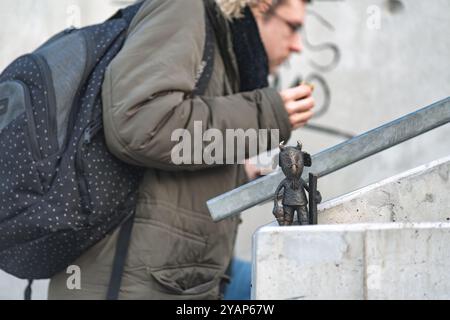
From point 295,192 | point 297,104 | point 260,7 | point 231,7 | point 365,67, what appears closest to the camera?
point 295,192

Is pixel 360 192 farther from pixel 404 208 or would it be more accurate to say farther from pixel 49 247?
pixel 49 247

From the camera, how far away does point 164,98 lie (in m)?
2.68

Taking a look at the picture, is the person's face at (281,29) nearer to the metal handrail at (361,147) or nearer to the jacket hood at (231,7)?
the jacket hood at (231,7)

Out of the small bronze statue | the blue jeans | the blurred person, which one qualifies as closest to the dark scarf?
the blurred person

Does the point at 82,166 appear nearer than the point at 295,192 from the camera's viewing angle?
No

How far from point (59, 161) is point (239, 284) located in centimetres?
178

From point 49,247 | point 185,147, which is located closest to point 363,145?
point 185,147

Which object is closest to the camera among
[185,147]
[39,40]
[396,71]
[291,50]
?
[185,147]

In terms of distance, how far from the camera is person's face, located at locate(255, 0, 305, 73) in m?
3.18

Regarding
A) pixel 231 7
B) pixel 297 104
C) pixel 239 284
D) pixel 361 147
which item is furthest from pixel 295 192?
pixel 239 284

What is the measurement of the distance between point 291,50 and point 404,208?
1056 millimetres

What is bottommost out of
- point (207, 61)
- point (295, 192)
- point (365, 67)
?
point (295, 192)

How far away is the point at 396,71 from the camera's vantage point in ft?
16.8

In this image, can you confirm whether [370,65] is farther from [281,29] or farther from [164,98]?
[164,98]
